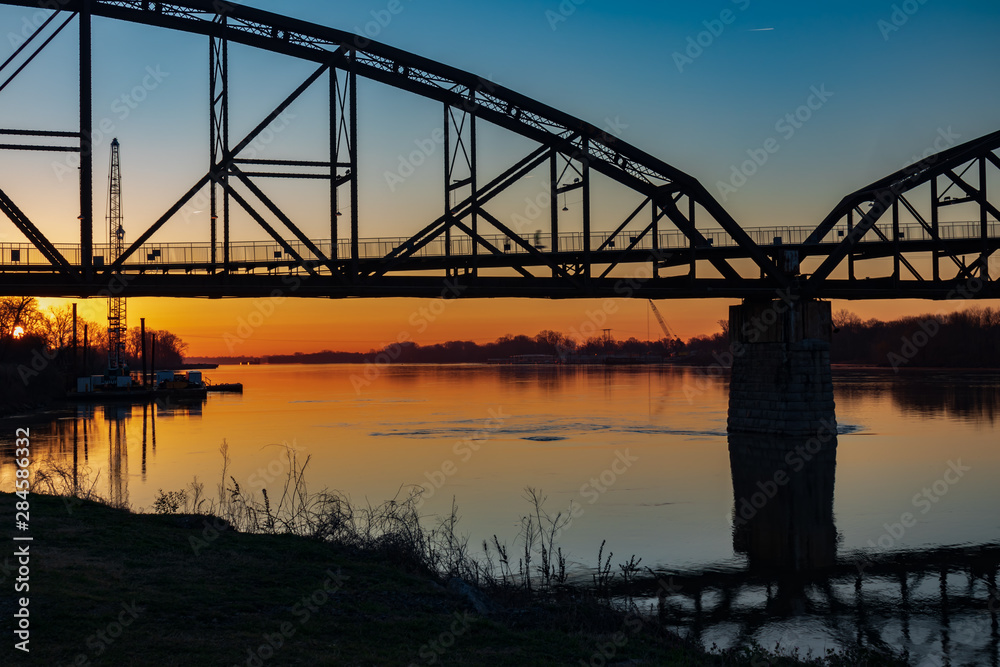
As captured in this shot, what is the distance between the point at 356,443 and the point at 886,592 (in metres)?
39.3

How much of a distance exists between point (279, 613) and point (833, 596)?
12.7m

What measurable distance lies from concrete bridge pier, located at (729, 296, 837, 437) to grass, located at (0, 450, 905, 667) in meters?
35.7

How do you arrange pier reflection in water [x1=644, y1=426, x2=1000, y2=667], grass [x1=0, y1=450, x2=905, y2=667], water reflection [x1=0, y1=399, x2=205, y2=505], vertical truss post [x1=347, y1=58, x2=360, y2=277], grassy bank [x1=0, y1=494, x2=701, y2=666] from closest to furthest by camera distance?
grassy bank [x1=0, y1=494, x2=701, y2=666], grass [x1=0, y1=450, x2=905, y2=667], pier reflection in water [x1=644, y1=426, x2=1000, y2=667], water reflection [x1=0, y1=399, x2=205, y2=505], vertical truss post [x1=347, y1=58, x2=360, y2=277]

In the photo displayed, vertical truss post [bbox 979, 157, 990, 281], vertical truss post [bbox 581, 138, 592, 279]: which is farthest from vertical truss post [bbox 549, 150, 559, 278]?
vertical truss post [bbox 979, 157, 990, 281]

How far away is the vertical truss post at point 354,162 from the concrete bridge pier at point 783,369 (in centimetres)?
2435

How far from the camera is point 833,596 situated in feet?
62.4

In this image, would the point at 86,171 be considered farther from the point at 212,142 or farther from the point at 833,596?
the point at 833,596

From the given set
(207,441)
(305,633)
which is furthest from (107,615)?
(207,441)

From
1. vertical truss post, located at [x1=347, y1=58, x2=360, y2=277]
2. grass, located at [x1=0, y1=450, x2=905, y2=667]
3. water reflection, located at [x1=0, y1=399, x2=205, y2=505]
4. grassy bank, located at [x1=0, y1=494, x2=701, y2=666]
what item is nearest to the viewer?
grassy bank, located at [x1=0, y1=494, x2=701, y2=666]

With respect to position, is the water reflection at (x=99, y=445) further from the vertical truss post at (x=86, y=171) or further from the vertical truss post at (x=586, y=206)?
the vertical truss post at (x=586, y=206)

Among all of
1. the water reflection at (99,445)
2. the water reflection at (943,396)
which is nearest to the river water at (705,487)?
the water reflection at (99,445)

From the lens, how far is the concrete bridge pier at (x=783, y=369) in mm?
50125

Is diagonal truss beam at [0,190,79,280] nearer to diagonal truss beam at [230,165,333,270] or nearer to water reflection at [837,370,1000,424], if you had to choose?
diagonal truss beam at [230,165,333,270]

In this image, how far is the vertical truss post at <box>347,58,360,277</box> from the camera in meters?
43.9
